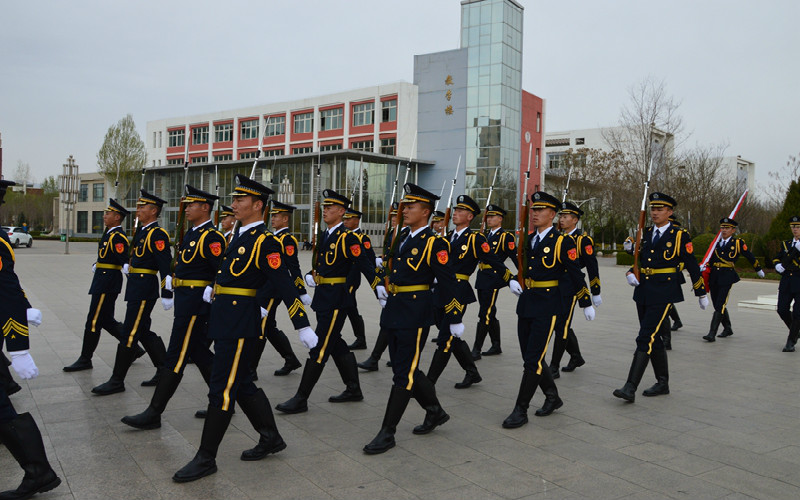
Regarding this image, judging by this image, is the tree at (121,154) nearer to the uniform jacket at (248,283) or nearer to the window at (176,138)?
the window at (176,138)

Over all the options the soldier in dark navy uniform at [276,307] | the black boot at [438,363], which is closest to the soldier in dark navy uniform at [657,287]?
the black boot at [438,363]

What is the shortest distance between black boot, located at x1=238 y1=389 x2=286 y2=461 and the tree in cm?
6541

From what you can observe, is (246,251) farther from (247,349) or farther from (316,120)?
(316,120)

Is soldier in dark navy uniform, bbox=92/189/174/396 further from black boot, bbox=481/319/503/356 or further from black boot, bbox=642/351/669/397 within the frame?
black boot, bbox=642/351/669/397

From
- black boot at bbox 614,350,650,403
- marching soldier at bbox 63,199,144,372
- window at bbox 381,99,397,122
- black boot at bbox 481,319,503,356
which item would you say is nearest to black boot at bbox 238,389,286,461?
marching soldier at bbox 63,199,144,372

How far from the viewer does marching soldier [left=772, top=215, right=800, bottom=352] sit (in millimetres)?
9847

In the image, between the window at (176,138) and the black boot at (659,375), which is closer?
the black boot at (659,375)

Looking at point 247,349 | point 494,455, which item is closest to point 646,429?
point 494,455

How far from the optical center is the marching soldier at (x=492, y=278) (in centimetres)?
832

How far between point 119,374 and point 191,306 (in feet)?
5.47

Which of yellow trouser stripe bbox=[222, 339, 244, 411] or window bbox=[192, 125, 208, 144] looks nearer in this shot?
yellow trouser stripe bbox=[222, 339, 244, 411]

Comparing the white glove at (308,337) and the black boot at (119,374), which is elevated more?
the white glove at (308,337)

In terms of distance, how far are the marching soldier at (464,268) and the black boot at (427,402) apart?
0.91m

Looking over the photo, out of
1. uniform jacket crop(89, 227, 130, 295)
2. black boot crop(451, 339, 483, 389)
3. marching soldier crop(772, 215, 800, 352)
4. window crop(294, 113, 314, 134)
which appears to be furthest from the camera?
window crop(294, 113, 314, 134)
